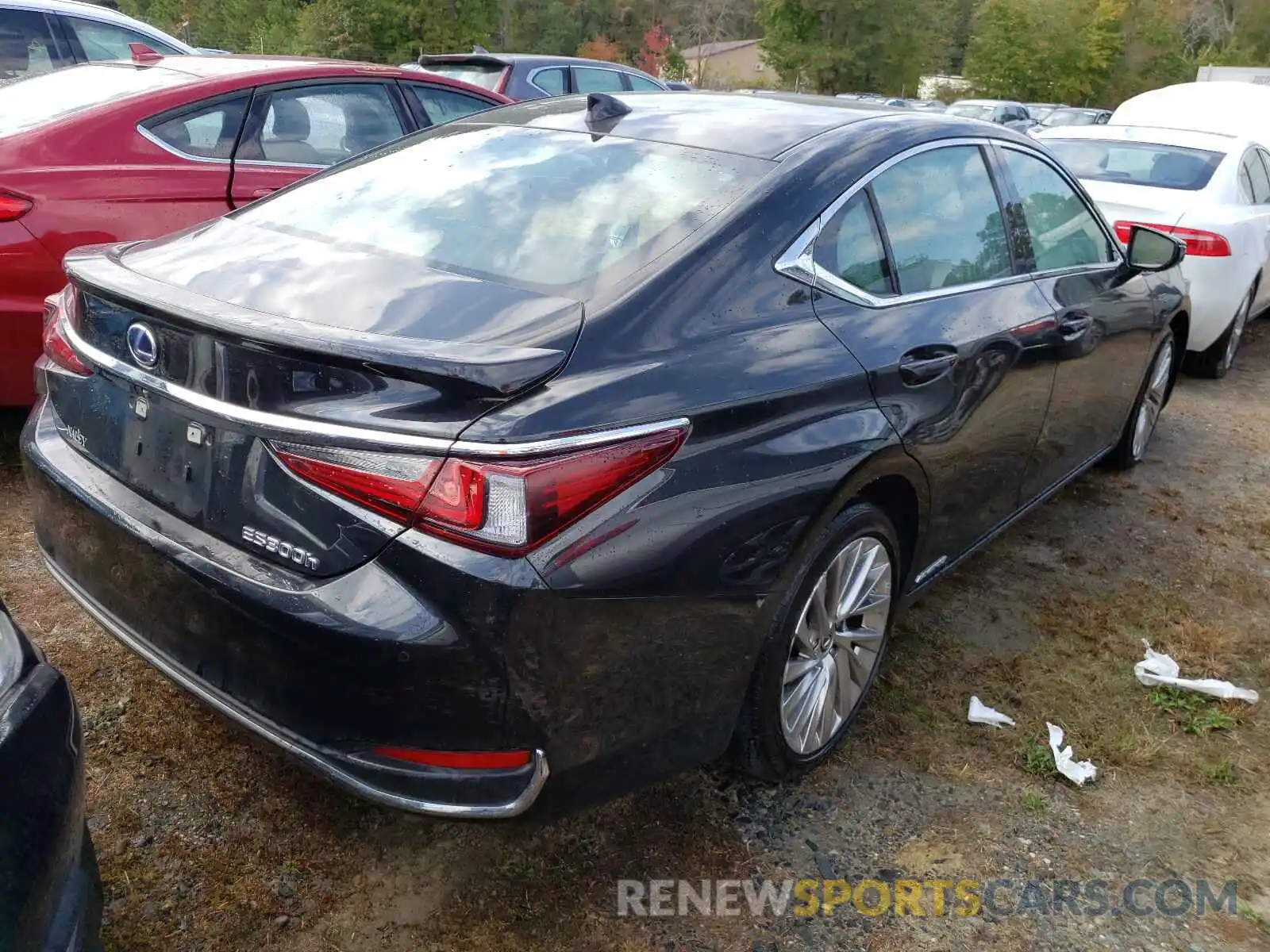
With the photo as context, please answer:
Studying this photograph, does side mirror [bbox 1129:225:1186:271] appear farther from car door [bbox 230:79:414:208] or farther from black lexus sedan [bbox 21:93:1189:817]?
car door [bbox 230:79:414:208]

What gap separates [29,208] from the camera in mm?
3609

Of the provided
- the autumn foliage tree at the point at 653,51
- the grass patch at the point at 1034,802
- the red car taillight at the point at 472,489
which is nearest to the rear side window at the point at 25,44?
the red car taillight at the point at 472,489

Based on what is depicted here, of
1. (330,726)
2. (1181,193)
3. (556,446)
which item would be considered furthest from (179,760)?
(1181,193)

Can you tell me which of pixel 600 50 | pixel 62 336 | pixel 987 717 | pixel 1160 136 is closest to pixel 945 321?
pixel 987 717

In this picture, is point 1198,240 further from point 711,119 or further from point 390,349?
point 390,349

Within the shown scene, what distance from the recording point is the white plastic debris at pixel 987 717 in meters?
2.93

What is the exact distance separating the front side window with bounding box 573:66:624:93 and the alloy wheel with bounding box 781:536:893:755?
757cm

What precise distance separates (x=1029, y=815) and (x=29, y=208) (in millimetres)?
3740

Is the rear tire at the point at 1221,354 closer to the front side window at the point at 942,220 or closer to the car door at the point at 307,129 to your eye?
the front side window at the point at 942,220

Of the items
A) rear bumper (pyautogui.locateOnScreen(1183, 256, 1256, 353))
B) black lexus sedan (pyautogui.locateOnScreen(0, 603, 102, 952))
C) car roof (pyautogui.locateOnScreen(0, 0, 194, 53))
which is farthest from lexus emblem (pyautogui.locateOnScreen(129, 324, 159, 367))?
rear bumper (pyautogui.locateOnScreen(1183, 256, 1256, 353))

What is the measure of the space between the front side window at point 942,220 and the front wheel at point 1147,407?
1796 mm

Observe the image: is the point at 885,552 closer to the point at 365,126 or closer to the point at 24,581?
the point at 24,581

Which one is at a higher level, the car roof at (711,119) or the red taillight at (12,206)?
the car roof at (711,119)

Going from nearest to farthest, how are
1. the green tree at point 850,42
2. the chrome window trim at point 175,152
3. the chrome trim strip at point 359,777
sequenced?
the chrome trim strip at point 359,777 < the chrome window trim at point 175,152 < the green tree at point 850,42
